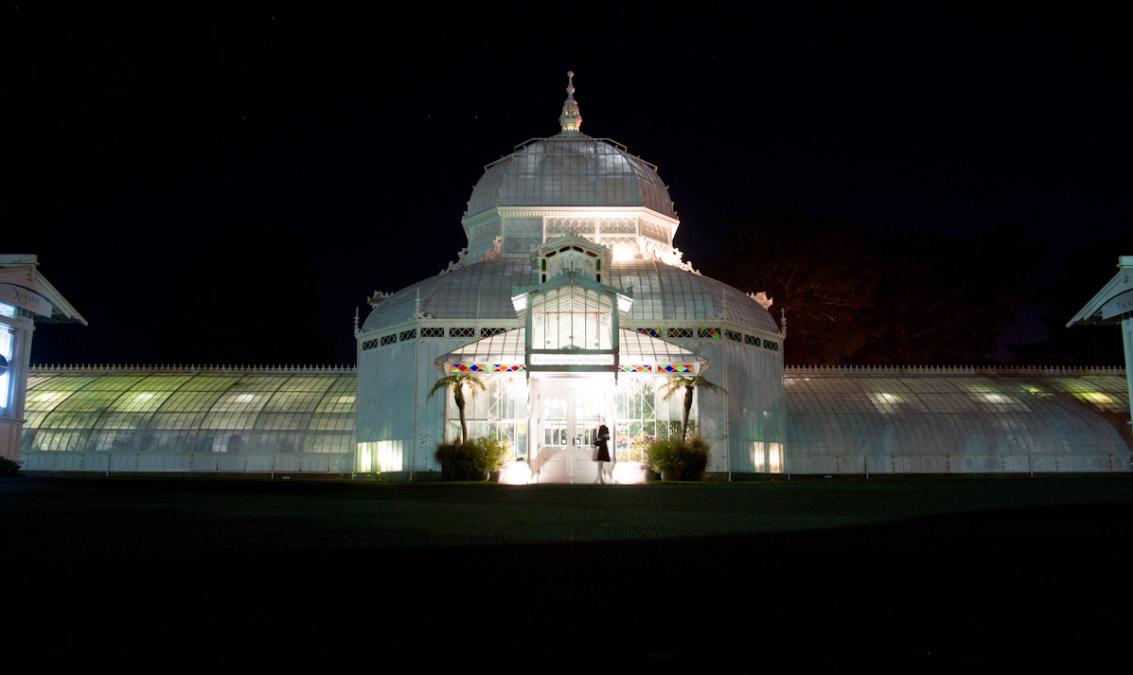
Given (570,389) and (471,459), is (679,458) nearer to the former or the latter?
(570,389)

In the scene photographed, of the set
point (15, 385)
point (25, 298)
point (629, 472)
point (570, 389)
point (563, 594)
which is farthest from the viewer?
point (570, 389)

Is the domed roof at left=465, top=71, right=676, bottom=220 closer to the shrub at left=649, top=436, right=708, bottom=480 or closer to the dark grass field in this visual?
the shrub at left=649, top=436, right=708, bottom=480

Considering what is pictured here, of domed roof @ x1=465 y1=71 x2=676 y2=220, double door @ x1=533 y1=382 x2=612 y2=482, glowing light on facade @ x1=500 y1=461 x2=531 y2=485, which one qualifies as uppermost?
domed roof @ x1=465 y1=71 x2=676 y2=220

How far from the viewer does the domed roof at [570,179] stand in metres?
46.5

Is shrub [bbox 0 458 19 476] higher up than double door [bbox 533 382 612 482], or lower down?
lower down

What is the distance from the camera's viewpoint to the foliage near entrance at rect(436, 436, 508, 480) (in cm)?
3262

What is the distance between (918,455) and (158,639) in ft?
146

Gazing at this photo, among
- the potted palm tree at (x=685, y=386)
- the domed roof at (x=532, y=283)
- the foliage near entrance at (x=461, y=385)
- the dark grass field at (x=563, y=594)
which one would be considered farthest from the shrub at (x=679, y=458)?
the dark grass field at (x=563, y=594)

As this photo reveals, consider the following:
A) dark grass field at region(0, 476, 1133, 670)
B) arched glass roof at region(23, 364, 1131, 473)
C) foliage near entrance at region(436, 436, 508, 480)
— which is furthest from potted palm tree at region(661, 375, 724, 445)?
dark grass field at region(0, 476, 1133, 670)

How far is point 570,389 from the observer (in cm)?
3556

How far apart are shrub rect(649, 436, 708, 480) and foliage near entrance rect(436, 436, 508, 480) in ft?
17.5

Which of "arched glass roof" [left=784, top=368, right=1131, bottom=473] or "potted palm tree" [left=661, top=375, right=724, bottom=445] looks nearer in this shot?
"potted palm tree" [left=661, top=375, right=724, bottom=445]

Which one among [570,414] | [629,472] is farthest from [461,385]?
[629,472]

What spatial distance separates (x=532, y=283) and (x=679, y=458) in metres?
12.3
